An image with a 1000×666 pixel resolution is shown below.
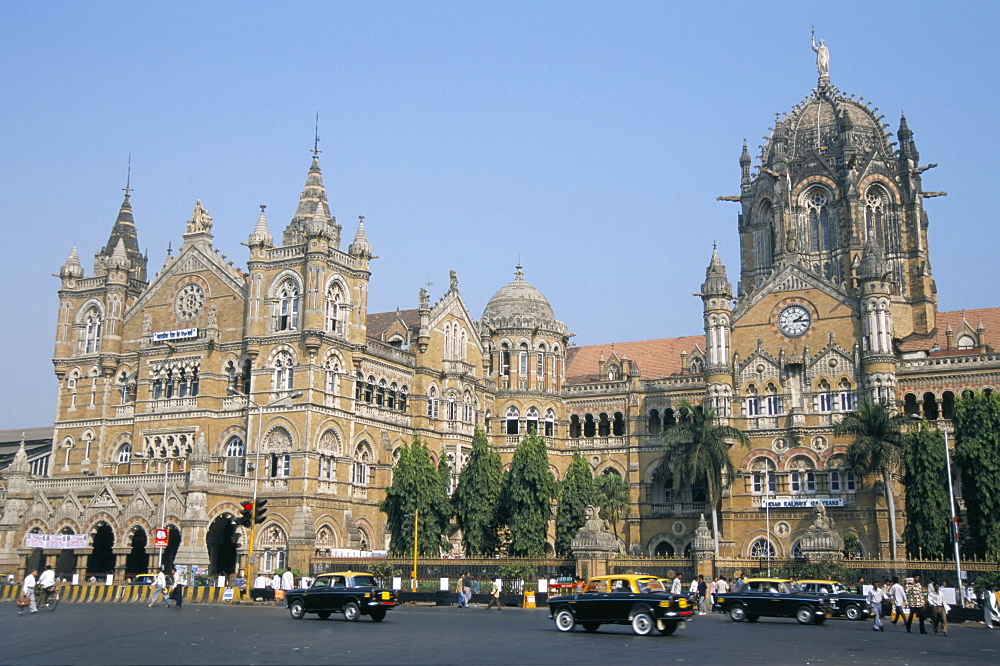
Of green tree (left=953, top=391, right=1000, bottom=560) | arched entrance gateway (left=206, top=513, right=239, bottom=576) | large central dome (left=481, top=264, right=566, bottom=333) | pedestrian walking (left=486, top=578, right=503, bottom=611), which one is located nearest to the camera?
pedestrian walking (left=486, top=578, right=503, bottom=611)

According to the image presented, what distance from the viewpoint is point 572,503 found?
212ft

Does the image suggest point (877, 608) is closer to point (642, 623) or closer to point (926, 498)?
point (642, 623)

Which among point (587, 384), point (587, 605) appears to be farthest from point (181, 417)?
point (587, 605)

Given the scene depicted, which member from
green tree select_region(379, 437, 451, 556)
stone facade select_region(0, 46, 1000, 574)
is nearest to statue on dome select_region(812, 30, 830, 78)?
stone facade select_region(0, 46, 1000, 574)

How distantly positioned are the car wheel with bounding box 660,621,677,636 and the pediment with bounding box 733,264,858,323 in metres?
44.8

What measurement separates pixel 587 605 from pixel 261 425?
1434 inches

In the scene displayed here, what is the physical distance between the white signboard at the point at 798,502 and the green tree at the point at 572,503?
1217 cm

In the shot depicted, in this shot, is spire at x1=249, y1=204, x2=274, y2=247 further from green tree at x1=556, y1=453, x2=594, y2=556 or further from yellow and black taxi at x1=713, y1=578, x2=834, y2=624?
yellow and black taxi at x1=713, y1=578, x2=834, y2=624

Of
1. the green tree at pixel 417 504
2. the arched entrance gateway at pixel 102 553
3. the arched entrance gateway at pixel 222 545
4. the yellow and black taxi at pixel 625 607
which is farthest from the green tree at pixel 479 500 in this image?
the yellow and black taxi at pixel 625 607

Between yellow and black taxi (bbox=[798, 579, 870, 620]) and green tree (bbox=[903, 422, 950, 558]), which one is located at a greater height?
green tree (bbox=[903, 422, 950, 558])

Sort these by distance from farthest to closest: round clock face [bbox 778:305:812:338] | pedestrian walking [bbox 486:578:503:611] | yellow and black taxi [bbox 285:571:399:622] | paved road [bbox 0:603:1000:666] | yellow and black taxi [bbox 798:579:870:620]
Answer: round clock face [bbox 778:305:812:338]
pedestrian walking [bbox 486:578:503:611]
yellow and black taxi [bbox 798:579:870:620]
yellow and black taxi [bbox 285:571:399:622]
paved road [bbox 0:603:1000:666]

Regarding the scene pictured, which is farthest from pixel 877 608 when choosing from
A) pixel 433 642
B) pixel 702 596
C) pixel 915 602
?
pixel 433 642

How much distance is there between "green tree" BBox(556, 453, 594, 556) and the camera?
6462cm

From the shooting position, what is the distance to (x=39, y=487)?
215 ft
